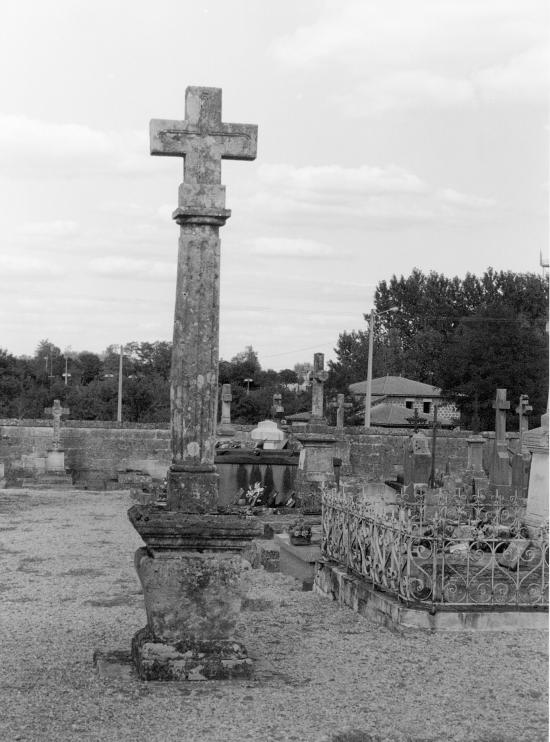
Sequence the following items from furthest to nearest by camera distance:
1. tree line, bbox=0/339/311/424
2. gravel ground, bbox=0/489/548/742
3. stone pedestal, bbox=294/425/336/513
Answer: tree line, bbox=0/339/311/424
stone pedestal, bbox=294/425/336/513
gravel ground, bbox=0/489/548/742

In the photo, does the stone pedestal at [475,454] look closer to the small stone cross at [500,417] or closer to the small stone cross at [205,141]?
the small stone cross at [500,417]

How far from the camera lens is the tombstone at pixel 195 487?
6395 mm

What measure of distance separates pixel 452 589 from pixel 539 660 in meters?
1.15

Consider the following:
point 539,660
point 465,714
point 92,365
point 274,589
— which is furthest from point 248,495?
point 92,365

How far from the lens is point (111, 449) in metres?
25.1

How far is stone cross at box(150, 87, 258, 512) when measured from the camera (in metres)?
6.62

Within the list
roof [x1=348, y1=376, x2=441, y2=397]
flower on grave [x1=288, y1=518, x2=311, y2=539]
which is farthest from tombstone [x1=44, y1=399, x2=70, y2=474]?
roof [x1=348, y1=376, x2=441, y2=397]

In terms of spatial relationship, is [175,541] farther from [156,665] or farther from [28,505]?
[28,505]

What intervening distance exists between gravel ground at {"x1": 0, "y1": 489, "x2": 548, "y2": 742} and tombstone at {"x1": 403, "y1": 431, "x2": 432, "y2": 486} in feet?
36.0

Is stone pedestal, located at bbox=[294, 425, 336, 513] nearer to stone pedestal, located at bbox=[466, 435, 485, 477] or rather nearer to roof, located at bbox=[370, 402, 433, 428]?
stone pedestal, located at bbox=[466, 435, 485, 477]

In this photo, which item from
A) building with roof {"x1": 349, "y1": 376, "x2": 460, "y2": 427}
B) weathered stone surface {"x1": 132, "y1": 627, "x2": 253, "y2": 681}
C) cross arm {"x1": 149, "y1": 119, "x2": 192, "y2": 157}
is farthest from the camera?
building with roof {"x1": 349, "y1": 376, "x2": 460, "y2": 427}

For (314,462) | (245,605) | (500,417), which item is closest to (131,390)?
(500,417)

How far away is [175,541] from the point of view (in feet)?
21.0

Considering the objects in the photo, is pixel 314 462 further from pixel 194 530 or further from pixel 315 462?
pixel 194 530
